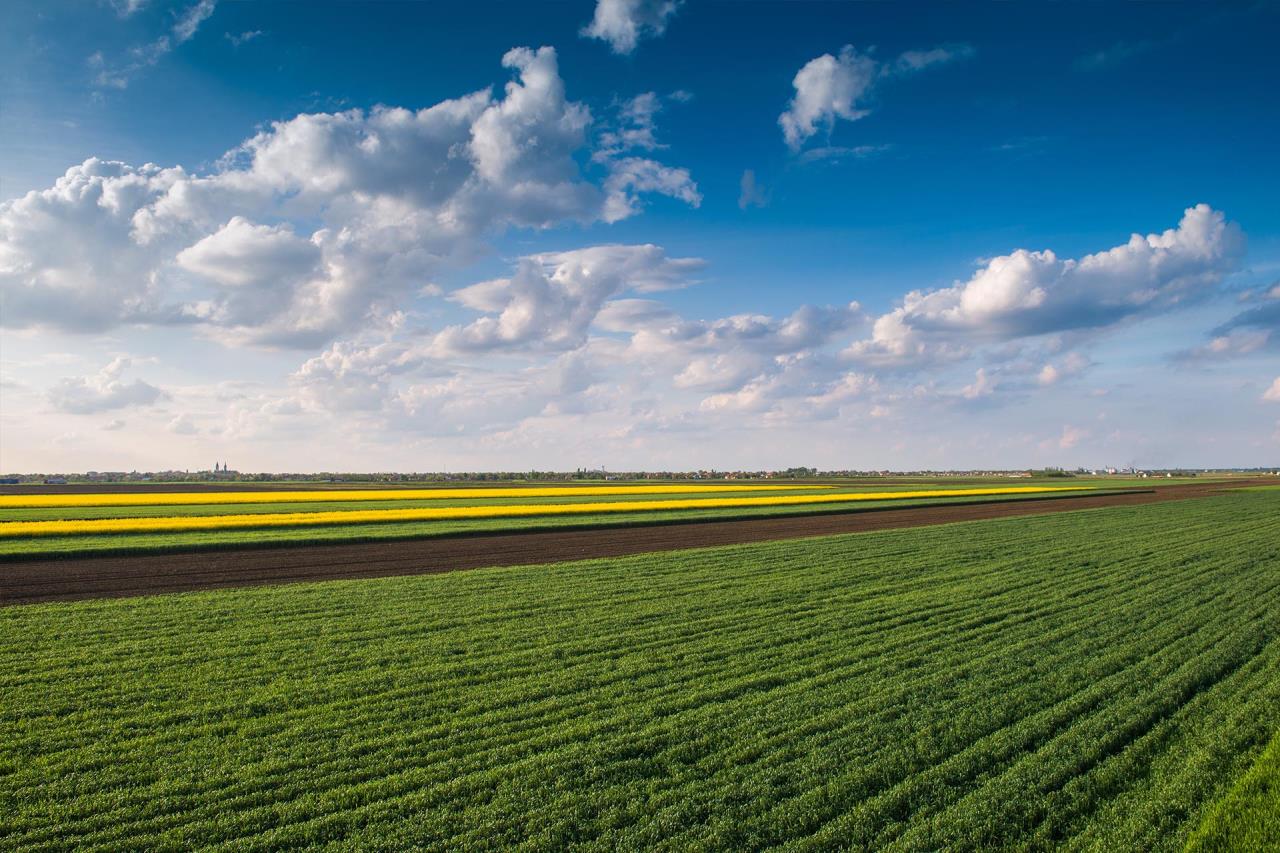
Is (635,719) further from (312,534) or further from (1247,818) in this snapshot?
(312,534)

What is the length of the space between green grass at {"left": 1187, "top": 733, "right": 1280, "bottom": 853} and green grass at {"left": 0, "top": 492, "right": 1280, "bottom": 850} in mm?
198

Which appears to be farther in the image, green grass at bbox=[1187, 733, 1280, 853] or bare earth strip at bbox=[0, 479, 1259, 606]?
bare earth strip at bbox=[0, 479, 1259, 606]

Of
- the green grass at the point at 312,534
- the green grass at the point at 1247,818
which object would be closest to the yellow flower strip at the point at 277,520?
the green grass at the point at 312,534

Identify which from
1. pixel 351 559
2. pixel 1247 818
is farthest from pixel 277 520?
pixel 1247 818

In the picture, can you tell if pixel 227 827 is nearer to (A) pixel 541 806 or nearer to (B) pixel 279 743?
(B) pixel 279 743

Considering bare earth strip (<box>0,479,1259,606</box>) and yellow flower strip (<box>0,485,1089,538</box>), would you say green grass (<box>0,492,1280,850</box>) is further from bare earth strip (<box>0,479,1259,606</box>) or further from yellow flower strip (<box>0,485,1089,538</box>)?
yellow flower strip (<box>0,485,1089,538</box>)

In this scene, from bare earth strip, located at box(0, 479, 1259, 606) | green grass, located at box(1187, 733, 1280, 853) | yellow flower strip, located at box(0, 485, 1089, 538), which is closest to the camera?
green grass, located at box(1187, 733, 1280, 853)

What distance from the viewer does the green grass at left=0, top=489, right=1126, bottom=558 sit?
87.8 ft

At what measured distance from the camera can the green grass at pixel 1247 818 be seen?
21.3ft

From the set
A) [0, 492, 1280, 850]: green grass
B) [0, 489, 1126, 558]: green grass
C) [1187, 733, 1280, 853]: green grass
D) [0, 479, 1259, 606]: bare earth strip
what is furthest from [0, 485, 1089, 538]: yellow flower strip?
[1187, 733, 1280, 853]: green grass

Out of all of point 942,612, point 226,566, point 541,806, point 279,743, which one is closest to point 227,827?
point 279,743

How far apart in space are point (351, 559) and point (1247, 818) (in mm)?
25302

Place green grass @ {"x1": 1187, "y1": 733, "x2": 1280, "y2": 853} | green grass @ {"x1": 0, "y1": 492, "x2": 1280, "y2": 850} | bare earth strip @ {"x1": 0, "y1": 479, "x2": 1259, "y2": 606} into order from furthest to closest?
bare earth strip @ {"x1": 0, "y1": 479, "x2": 1259, "y2": 606}
green grass @ {"x1": 0, "y1": 492, "x2": 1280, "y2": 850}
green grass @ {"x1": 1187, "y1": 733, "x2": 1280, "y2": 853}

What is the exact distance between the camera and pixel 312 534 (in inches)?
1312
